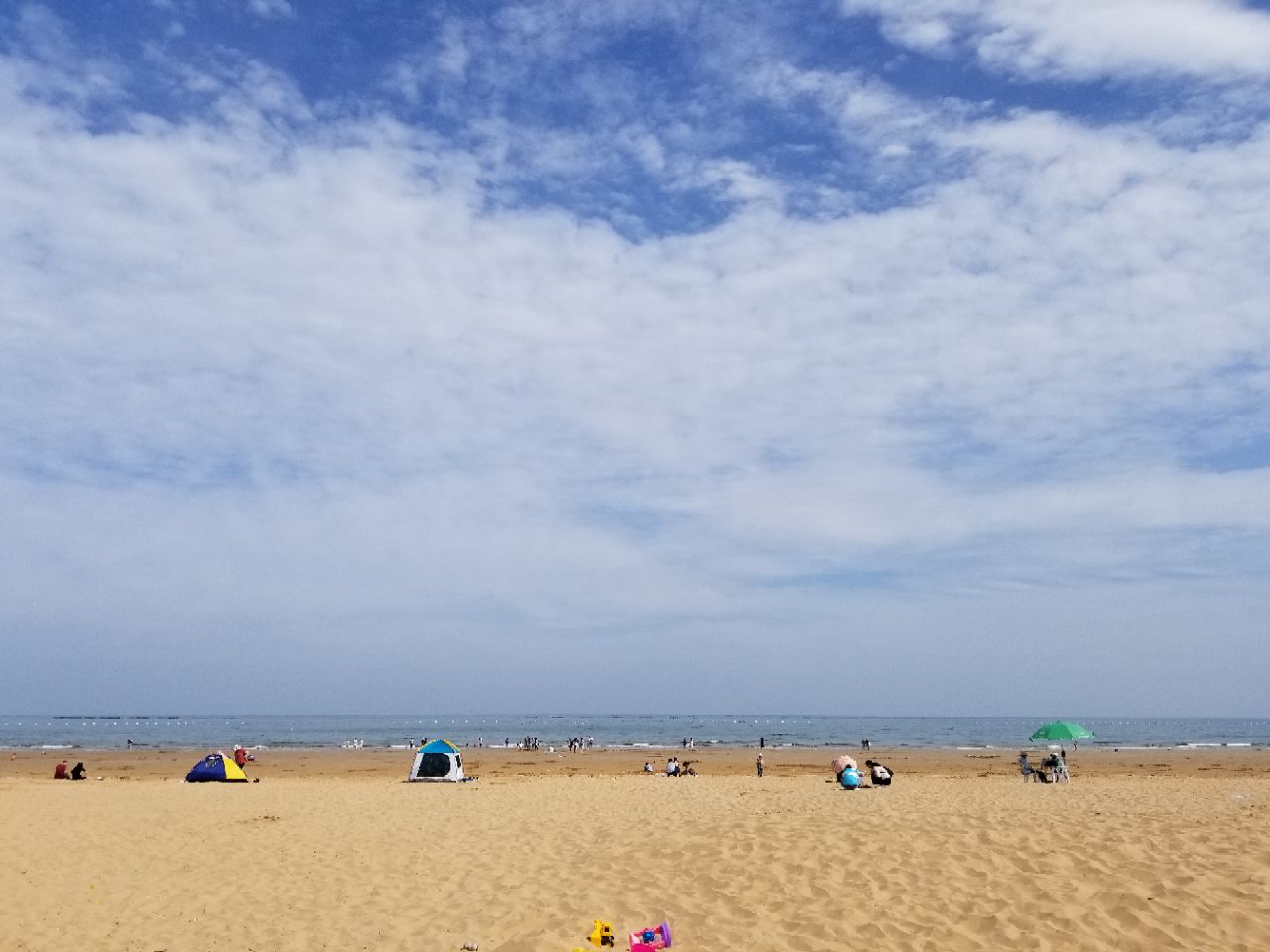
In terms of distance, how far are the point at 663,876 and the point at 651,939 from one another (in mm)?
2289

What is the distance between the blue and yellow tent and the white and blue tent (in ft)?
18.8

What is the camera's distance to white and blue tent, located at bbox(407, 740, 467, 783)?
30344 mm

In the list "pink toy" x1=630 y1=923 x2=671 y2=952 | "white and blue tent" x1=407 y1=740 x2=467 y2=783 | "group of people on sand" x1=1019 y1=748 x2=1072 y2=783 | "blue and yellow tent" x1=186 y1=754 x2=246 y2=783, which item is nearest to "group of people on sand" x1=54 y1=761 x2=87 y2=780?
"blue and yellow tent" x1=186 y1=754 x2=246 y2=783

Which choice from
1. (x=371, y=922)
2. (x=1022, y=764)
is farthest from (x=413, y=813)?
(x=1022, y=764)

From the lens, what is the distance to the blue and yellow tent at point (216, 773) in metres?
Result: 29.6

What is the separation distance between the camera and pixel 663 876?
471 inches

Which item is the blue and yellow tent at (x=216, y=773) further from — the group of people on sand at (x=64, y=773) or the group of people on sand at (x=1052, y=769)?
the group of people on sand at (x=1052, y=769)

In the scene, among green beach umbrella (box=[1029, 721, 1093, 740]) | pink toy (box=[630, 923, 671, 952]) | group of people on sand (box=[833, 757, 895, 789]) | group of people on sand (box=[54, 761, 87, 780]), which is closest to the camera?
pink toy (box=[630, 923, 671, 952])

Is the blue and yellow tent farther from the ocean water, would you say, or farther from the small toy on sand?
the ocean water

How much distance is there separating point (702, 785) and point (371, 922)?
1825cm

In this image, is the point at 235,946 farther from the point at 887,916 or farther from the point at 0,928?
the point at 887,916

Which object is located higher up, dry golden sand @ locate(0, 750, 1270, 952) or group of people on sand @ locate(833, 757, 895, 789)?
group of people on sand @ locate(833, 757, 895, 789)

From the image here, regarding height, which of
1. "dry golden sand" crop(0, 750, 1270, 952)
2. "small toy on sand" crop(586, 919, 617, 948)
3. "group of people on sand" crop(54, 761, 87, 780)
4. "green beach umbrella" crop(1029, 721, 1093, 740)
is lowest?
"small toy on sand" crop(586, 919, 617, 948)

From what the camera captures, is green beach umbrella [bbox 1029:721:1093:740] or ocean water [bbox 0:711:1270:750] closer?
green beach umbrella [bbox 1029:721:1093:740]
